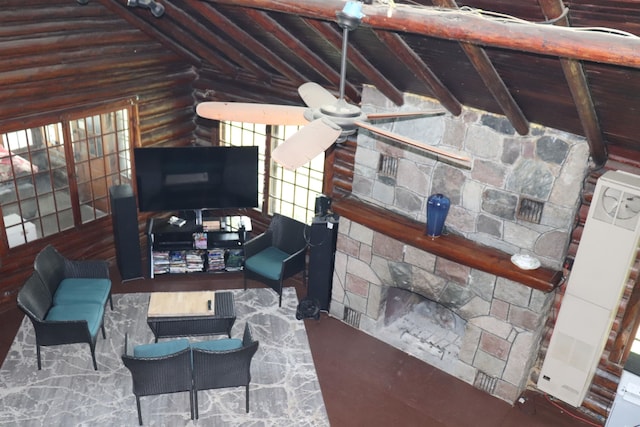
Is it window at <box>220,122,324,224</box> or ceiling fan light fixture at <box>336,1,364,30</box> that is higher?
ceiling fan light fixture at <box>336,1,364,30</box>

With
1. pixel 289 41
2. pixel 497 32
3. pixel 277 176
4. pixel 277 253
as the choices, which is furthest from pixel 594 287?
pixel 277 176

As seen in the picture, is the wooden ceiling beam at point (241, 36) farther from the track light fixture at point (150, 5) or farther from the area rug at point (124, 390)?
the area rug at point (124, 390)

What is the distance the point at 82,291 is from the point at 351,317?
3.08 m

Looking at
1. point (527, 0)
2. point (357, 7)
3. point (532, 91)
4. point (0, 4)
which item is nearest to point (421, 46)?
point (532, 91)

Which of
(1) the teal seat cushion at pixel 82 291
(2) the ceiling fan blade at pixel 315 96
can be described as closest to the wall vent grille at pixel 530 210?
(2) the ceiling fan blade at pixel 315 96

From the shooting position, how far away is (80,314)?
6.11 meters

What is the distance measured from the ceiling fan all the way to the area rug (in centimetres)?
341

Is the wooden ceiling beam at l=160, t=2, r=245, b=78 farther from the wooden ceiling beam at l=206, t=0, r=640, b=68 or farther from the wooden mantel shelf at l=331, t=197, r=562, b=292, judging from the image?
the wooden ceiling beam at l=206, t=0, r=640, b=68

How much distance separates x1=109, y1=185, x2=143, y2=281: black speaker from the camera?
7246 mm

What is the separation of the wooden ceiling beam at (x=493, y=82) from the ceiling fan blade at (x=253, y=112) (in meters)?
1.18

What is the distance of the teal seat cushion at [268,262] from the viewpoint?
23.8 ft

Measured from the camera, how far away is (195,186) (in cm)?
766

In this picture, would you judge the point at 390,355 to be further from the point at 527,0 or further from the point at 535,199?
the point at 527,0

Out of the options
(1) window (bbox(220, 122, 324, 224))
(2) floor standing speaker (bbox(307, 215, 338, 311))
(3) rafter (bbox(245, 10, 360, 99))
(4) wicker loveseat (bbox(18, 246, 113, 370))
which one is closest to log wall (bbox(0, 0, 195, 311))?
(4) wicker loveseat (bbox(18, 246, 113, 370))
